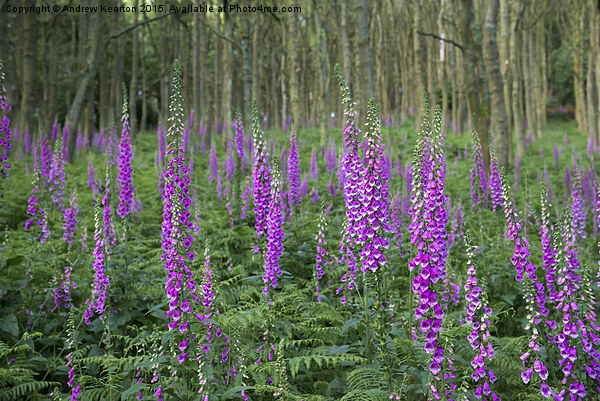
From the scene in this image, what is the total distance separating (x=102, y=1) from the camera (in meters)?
12.2

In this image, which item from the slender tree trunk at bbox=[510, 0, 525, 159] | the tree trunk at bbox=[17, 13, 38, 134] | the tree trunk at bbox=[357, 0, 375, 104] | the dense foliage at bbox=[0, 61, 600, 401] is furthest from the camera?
the slender tree trunk at bbox=[510, 0, 525, 159]

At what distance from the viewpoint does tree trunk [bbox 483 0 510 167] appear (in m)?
9.94

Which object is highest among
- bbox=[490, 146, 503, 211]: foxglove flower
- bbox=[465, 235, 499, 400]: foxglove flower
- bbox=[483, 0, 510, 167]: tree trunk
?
bbox=[483, 0, 510, 167]: tree trunk

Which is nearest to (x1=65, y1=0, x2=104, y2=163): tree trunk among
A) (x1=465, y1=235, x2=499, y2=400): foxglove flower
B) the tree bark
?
the tree bark

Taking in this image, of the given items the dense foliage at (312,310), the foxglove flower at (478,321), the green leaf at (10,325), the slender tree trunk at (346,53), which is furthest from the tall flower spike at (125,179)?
the slender tree trunk at (346,53)

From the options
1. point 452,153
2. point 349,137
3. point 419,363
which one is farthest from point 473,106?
point 419,363

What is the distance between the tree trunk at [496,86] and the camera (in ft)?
32.6

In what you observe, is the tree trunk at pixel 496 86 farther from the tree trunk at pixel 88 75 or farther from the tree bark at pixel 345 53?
the tree trunk at pixel 88 75

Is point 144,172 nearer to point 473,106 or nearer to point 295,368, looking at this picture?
point 473,106

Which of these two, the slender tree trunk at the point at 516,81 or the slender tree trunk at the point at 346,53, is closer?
the slender tree trunk at the point at 346,53

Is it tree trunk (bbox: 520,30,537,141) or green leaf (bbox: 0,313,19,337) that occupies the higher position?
tree trunk (bbox: 520,30,537,141)

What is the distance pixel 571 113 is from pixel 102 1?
1621 inches

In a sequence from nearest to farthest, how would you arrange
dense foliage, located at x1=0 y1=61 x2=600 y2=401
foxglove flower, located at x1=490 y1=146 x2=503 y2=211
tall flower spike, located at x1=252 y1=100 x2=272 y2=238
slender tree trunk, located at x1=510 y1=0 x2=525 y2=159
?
dense foliage, located at x1=0 y1=61 x2=600 y2=401 → tall flower spike, located at x1=252 y1=100 x2=272 y2=238 → foxglove flower, located at x1=490 y1=146 x2=503 y2=211 → slender tree trunk, located at x1=510 y1=0 x2=525 y2=159

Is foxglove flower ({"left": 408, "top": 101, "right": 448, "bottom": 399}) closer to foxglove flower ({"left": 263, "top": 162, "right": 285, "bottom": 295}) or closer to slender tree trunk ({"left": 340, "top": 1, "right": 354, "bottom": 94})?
foxglove flower ({"left": 263, "top": 162, "right": 285, "bottom": 295})
